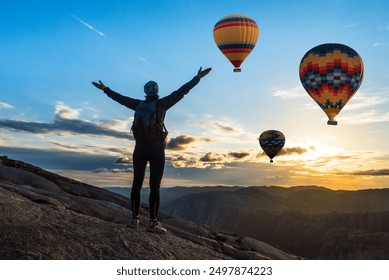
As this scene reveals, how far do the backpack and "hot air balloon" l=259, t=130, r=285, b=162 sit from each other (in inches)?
2491

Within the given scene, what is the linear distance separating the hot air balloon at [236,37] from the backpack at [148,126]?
38.8m

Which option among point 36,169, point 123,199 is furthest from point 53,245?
point 36,169

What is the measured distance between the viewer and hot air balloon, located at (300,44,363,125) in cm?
4862

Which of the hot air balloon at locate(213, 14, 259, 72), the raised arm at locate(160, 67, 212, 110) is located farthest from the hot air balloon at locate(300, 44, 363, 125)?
the raised arm at locate(160, 67, 212, 110)

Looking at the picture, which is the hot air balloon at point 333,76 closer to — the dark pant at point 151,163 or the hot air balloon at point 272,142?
the hot air balloon at point 272,142

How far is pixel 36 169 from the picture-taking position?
3247 cm

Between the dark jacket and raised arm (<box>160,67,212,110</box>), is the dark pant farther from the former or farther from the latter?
raised arm (<box>160,67,212,110</box>)

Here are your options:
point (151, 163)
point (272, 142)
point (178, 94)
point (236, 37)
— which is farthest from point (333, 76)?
point (151, 163)

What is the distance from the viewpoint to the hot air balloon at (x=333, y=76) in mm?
48625

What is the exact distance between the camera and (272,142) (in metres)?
74.2

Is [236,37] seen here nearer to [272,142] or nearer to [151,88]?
[272,142]
